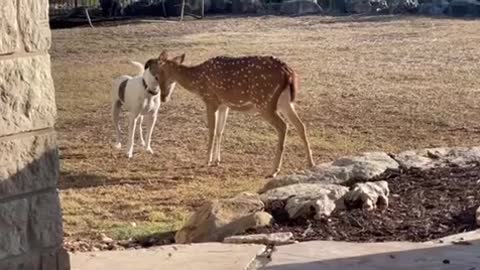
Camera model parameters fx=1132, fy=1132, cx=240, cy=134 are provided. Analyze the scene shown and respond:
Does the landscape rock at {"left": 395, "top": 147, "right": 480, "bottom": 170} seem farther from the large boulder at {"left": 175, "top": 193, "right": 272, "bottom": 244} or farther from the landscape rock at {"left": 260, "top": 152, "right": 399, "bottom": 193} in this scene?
the large boulder at {"left": 175, "top": 193, "right": 272, "bottom": 244}

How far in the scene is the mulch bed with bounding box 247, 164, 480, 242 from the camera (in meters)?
6.04

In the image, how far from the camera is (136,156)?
1119 cm

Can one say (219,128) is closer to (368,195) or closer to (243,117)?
(243,117)

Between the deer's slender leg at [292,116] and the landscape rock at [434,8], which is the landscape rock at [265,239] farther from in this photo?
the landscape rock at [434,8]

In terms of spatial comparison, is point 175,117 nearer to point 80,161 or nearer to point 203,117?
point 203,117

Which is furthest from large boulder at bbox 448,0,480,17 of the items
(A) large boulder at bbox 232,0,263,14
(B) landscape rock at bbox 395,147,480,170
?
(B) landscape rock at bbox 395,147,480,170

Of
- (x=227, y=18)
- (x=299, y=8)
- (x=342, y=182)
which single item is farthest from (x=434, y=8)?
(x=342, y=182)

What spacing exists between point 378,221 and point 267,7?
90.0 ft

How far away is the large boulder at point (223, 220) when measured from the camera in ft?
20.4

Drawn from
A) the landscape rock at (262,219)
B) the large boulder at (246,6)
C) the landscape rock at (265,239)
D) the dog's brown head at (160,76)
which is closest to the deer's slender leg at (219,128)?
the dog's brown head at (160,76)

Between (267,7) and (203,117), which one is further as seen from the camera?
(267,7)

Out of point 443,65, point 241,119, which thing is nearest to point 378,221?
point 241,119

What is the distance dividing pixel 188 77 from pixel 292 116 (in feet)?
4.08

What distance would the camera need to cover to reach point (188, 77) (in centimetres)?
1120
